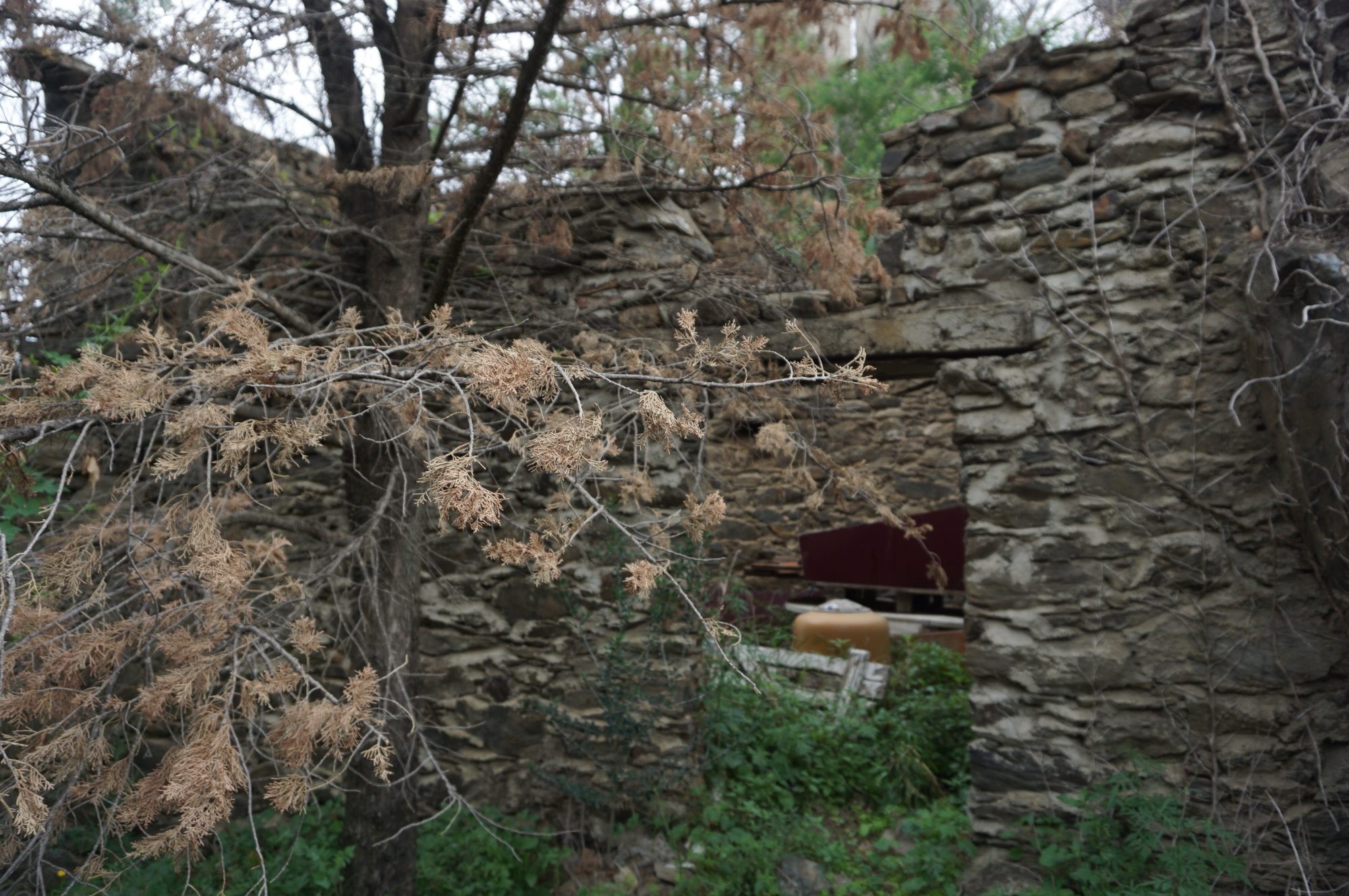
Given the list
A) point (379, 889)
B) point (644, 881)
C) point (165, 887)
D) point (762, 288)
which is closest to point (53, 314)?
point (165, 887)

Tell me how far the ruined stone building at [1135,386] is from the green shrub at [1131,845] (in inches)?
4.1

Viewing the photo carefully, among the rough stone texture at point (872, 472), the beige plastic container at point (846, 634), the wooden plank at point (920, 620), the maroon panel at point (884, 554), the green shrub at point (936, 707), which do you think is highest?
the rough stone texture at point (872, 472)

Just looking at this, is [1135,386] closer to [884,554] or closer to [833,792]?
[833,792]

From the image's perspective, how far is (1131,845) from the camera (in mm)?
3023

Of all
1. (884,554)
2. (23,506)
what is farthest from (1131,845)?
(884,554)

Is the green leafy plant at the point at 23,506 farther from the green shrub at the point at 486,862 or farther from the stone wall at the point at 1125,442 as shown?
the stone wall at the point at 1125,442

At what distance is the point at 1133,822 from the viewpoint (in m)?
3.08

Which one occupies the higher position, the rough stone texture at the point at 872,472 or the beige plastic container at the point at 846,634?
the rough stone texture at the point at 872,472

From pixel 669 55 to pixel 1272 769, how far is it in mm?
3523

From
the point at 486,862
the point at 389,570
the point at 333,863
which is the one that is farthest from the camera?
the point at 486,862

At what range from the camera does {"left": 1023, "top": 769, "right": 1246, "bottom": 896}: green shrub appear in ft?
9.38

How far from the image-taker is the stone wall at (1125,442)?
10.2ft

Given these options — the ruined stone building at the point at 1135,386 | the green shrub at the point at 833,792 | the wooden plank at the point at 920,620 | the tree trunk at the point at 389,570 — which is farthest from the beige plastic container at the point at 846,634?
the tree trunk at the point at 389,570

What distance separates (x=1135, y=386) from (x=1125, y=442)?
0.71 ft
